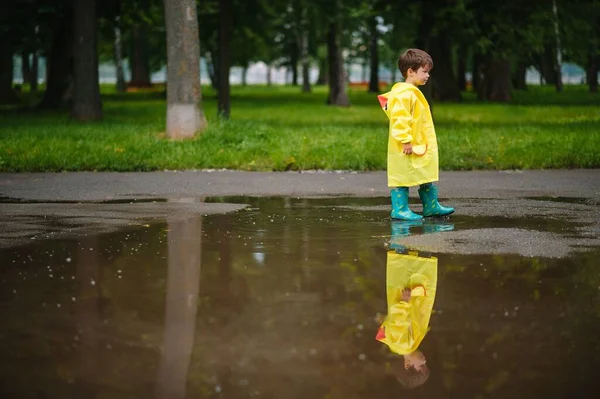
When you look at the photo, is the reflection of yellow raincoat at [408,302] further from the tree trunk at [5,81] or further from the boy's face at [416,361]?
the tree trunk at [5,81]

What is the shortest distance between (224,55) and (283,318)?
23.0 metres

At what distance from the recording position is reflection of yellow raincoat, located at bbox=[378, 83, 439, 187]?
10.6 metres

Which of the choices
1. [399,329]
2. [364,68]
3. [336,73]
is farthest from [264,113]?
[364,68]

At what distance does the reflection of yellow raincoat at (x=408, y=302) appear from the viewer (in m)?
5.66

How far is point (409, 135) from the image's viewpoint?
34.7 feet

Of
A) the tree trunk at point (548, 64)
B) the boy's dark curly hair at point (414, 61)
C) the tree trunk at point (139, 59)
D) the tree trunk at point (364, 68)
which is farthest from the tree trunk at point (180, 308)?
the tree trunk at point (364, 68)

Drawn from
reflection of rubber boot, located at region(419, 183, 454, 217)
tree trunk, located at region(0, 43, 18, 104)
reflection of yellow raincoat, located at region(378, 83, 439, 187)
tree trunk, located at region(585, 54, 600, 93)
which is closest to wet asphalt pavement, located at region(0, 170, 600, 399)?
reflection of rubber boot, located at region(419, 183, 454, 217)

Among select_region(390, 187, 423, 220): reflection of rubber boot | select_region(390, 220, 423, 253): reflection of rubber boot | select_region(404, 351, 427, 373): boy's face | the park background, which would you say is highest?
the park background

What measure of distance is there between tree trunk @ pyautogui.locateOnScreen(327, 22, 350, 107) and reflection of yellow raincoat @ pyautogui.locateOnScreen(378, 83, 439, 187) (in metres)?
32.7

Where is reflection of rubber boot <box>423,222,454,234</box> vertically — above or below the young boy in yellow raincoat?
below

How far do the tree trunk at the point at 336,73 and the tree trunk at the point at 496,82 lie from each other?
6688mm

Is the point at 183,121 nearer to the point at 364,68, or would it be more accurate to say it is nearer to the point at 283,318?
the point at 283,318

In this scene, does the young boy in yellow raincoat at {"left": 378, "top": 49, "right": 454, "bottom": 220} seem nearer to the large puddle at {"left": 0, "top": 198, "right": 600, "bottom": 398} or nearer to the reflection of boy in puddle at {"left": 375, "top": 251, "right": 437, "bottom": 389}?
the large puddle at {"left": 0, "top": 198, "right": 600, "bottom": 398}

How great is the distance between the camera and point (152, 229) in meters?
9.88
